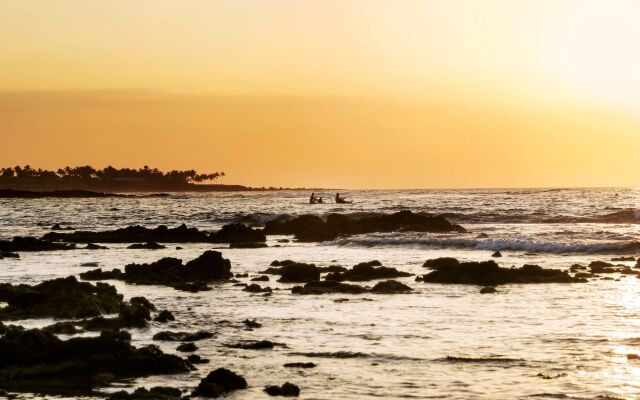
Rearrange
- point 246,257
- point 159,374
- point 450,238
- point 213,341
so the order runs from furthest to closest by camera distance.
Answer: point 450,238 < point 246,257 < point 213,341 < point 159,374

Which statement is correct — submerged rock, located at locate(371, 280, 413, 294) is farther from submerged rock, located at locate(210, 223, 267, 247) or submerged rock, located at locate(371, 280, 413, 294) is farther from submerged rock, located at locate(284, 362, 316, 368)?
submerged rock, located at locate(210, 223, 267, 247)

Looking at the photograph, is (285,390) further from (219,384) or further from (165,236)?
(165,236)

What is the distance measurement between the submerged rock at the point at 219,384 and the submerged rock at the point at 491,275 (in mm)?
17791

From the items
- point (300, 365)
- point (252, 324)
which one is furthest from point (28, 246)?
point (300, 365)

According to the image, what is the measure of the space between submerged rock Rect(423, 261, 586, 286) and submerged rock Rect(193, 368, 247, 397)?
58.4 ft

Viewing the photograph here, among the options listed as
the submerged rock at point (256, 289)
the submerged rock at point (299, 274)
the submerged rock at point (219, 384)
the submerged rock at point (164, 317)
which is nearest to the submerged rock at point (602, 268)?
the submerged rock at point (299, 274)

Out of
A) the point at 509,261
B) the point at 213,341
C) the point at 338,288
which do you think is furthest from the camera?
the point at 509,261

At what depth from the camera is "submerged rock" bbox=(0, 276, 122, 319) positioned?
22562 millimetres

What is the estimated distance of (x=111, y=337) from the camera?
55.6ft

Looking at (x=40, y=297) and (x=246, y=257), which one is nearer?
(x=40, y=297)

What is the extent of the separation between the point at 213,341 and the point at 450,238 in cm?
3797

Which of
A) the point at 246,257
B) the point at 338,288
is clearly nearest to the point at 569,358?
the point at 338,288

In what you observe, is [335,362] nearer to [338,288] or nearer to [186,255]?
[338,288]

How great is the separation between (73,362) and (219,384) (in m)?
3.02
